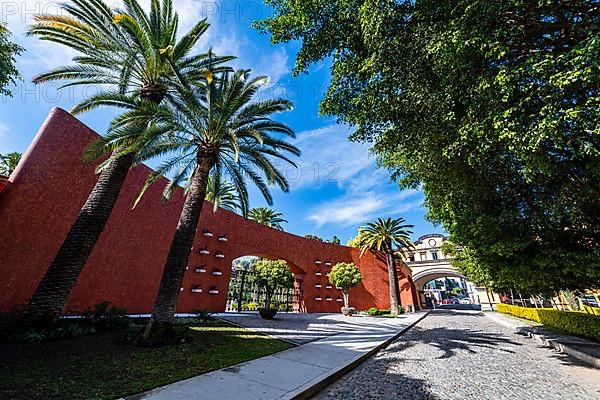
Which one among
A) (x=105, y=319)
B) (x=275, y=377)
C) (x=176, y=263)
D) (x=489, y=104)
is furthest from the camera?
(x=105, y=319)

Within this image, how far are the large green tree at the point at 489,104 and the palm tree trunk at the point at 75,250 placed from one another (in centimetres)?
690

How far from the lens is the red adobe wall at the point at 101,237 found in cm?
797

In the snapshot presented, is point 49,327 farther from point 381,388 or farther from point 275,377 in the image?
point 381,388

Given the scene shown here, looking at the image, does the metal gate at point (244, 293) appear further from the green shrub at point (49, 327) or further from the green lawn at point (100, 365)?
the green lawn at point (100, 365)

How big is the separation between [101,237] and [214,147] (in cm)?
588

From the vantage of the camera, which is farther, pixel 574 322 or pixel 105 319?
pixel 574 322

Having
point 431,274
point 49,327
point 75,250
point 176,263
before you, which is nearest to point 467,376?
point 176,263

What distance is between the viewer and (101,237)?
10.3m

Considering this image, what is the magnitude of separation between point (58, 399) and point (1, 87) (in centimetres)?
1258

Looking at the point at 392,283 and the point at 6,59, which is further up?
the point at 6,59

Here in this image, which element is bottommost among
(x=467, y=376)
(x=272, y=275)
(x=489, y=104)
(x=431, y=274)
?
(x=467, y=376)

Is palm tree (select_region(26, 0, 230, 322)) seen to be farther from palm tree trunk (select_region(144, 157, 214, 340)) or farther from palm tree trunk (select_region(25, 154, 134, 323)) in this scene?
palm tree trunk (select_region(144, 157, 214, 340))

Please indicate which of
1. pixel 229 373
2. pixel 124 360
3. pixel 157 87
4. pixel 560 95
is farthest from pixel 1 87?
pixel 560 95

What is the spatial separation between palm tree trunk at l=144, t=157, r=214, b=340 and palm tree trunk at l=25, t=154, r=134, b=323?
89.9 inches
